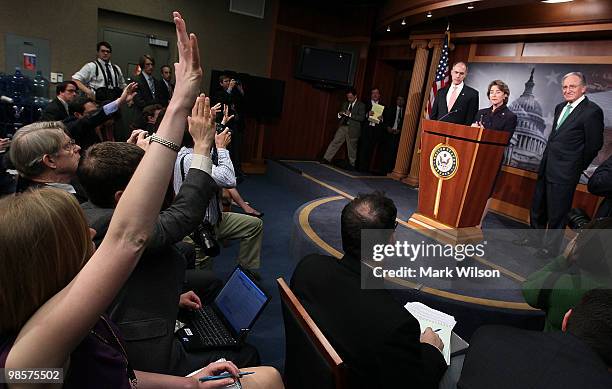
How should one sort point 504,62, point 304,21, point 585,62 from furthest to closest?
point 304,21
point 504,62
point 585,62

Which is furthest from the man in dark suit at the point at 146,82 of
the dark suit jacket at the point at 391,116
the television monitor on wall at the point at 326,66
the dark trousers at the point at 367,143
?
the dark suit jacket at the point at 391,116

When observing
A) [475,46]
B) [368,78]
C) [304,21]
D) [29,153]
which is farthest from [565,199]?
[304,21]

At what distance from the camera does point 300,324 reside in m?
1.18

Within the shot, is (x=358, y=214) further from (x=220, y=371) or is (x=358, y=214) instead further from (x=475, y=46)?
(x=475, y=46)

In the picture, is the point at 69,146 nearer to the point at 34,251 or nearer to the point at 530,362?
the point at 34,251

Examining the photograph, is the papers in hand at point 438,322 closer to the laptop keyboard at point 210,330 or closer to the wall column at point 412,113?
the laptop keyboard at point 210,330

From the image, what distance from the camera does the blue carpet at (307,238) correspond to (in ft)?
7.64

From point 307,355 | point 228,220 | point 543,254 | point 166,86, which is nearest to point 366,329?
point 307,355

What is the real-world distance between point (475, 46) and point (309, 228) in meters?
3.68

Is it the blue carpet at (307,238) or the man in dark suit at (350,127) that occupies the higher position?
the man in dark suit at (350,127)

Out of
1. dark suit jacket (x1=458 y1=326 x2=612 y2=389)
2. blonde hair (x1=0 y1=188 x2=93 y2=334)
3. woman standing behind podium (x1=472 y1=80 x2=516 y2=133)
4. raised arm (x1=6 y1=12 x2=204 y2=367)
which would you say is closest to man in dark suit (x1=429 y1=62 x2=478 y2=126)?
woman standing behind podium (x1=472 y1=80 x2=516 y2=133)

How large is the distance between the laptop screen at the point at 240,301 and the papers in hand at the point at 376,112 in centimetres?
505

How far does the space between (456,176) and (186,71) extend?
2197 mm

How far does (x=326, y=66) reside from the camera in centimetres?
708
